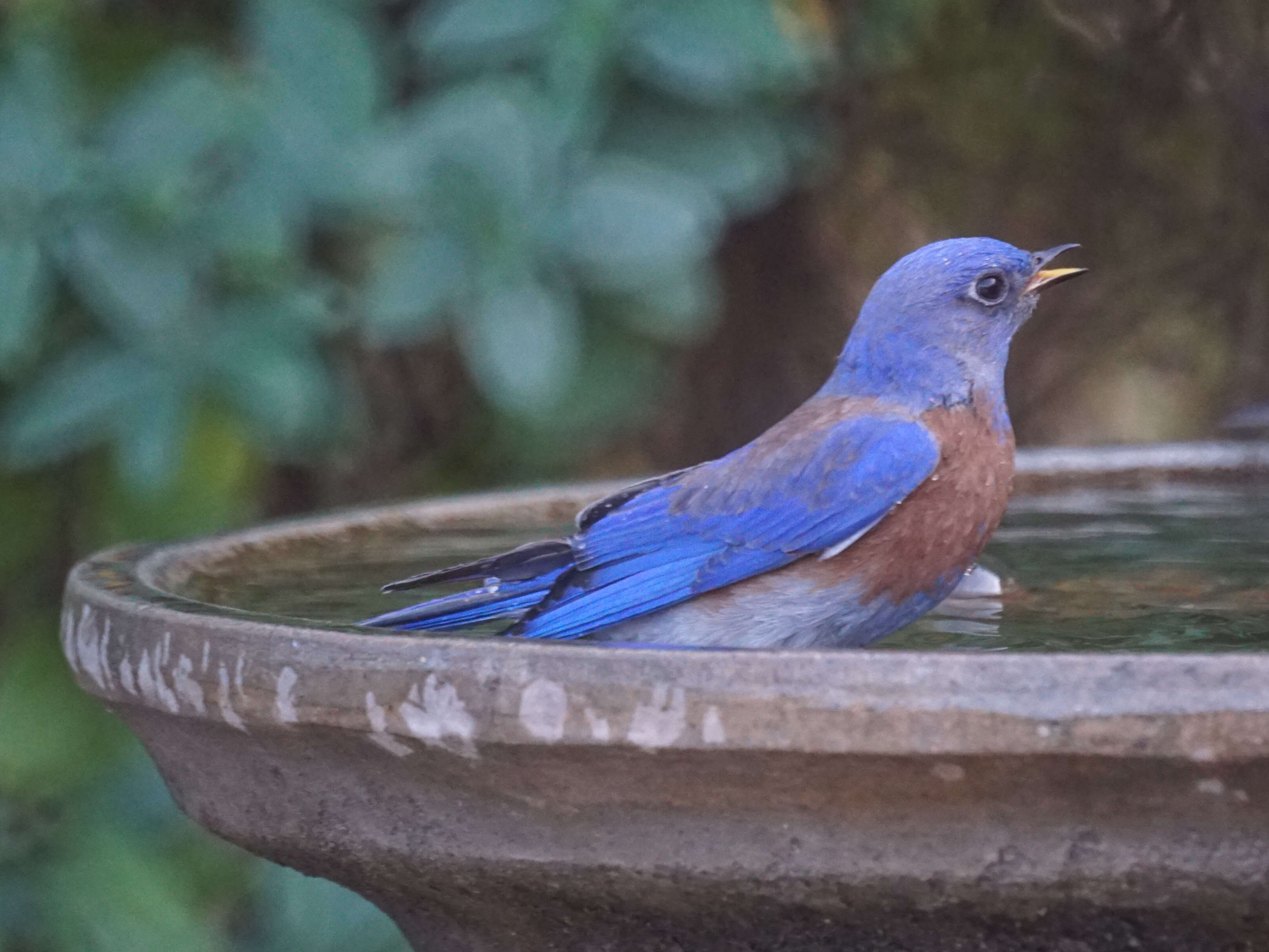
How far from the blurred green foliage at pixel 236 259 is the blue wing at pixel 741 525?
4.76 feet

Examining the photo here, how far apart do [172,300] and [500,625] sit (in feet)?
5.25

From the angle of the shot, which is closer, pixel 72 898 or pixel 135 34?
pixel 72 898

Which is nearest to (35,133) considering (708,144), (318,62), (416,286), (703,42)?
(318,62)

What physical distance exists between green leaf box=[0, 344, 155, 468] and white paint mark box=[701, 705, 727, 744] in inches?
94.4

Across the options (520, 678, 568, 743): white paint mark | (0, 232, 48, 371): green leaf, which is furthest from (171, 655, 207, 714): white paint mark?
(0, 232, 48, 371): green leaf

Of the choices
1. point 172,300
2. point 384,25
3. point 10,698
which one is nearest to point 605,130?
point 384,25

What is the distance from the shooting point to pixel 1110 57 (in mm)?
5578

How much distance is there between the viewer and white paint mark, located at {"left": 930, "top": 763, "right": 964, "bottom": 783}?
1.37 meters

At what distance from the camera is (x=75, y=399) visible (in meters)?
3.59

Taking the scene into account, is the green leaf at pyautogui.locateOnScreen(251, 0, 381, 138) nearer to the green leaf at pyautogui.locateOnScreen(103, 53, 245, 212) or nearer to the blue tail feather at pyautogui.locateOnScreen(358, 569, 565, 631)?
the green leaf at pyautogui.locateOnScreen(103, 53, 245, 212)

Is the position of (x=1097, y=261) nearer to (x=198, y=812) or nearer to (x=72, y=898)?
(x=72, y=898)

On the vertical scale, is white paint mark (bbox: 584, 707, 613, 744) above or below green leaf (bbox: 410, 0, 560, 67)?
below

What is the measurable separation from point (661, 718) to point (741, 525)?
698mm

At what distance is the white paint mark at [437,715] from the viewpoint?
1.47 metres
